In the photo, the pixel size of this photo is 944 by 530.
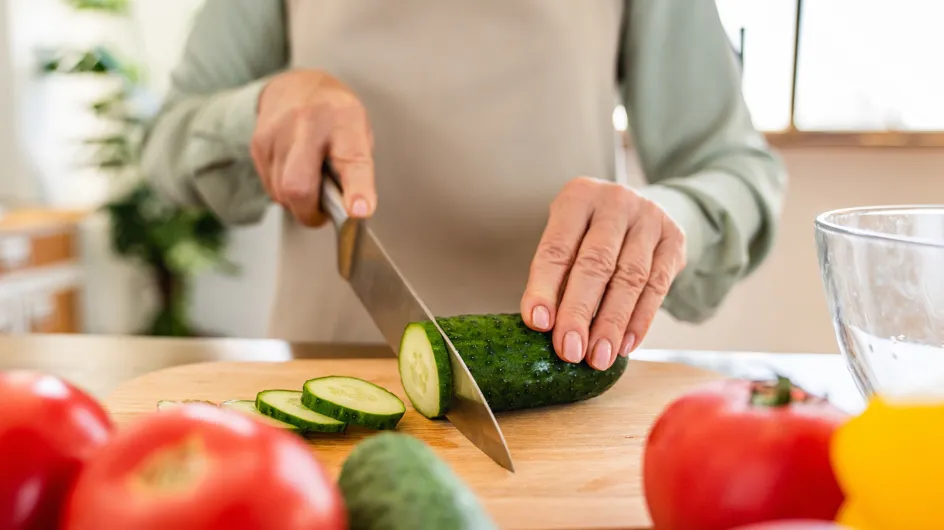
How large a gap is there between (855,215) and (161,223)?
3695 millimetres

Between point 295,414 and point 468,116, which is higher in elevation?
point 468,116

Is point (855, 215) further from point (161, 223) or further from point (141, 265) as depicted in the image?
point (141, 265)

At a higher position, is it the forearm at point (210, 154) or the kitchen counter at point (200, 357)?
the forearm at point (210, 154)

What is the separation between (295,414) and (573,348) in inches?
13.6

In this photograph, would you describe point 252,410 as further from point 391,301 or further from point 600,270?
point 600,270

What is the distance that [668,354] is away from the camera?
1.37 meters

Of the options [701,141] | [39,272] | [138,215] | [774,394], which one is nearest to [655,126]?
[701,141]

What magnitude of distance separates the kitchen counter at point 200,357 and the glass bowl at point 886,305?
446 millimetres

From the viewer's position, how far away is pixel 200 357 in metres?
1.29

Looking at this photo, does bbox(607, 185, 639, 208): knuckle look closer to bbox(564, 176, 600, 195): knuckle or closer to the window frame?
bbox(564, 176, 600, 195): knuckle

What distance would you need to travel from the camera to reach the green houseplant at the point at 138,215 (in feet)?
12.8

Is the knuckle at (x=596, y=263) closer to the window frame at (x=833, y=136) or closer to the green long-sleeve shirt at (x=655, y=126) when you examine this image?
the green long-sleeve shirt at (x=655, y=126)

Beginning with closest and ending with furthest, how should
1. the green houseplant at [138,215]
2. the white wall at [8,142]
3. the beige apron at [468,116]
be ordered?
the beige apron at [468,116] → the green houseplant at [138,215] → the white wall at [8,142]

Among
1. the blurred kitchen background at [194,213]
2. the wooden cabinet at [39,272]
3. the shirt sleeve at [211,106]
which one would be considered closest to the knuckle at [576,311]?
the shirt sleeve at [211,106]
